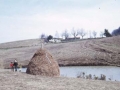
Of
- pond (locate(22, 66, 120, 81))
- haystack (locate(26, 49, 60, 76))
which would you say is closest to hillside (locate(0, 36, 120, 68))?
pond (locate(22, 66, 120, 81))

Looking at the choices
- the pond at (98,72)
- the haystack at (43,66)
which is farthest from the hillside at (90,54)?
the haystack at (43,66)

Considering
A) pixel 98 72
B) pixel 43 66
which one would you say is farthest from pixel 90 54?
pixel 43 66

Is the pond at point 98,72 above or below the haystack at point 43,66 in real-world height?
below

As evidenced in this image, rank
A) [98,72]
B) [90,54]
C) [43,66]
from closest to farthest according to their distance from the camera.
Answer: [43,66]
[98,72]
[90,54]

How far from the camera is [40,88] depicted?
15.8 meters

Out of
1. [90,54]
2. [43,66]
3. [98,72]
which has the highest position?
[43,66]

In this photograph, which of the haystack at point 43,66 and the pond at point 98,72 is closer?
the haystack at point 43,66

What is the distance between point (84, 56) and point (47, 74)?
115ft

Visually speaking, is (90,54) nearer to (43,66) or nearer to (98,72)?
(98,72)

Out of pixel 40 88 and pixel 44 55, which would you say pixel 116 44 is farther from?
pixel 40 88

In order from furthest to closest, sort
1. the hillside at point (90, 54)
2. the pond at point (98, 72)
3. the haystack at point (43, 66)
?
the hillside at point (90, 54) < the pond at point (98, 72) < the haystack at point (43, 66)

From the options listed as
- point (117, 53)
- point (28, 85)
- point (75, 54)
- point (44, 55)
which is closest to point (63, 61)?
point (75, 54)

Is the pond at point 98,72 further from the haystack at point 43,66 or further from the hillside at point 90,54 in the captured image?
the haystack at point 43,66

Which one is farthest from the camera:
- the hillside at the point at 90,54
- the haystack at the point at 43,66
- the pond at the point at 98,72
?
the hillside at the point at 90,54
